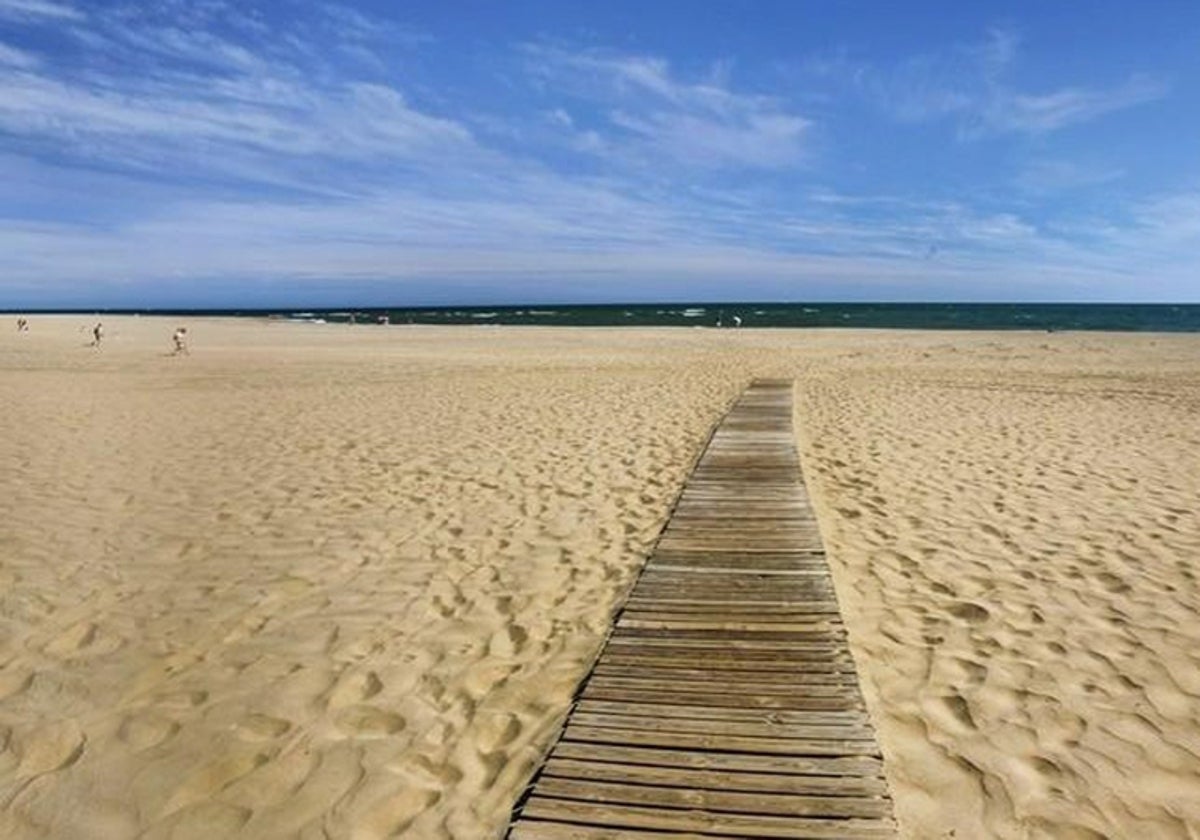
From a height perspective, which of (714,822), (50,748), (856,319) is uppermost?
(856,319)

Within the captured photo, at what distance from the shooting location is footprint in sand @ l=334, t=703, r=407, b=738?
3.80m

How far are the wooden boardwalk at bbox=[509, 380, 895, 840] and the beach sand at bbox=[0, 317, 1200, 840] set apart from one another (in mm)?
237

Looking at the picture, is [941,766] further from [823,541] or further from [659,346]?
[659,346]

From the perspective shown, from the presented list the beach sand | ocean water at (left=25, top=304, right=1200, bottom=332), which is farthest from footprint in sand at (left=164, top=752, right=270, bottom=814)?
ocean water at (left=25, top=304, right=1200, bottom=332)

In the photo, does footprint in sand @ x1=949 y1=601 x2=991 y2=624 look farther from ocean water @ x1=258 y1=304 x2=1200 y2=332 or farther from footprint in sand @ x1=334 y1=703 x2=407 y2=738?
ocean water @ x1=258 y1=304 x2=1200 y2=332

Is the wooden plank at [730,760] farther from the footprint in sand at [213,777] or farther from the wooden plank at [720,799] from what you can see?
the footprint in sand at [213,777]

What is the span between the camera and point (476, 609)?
5242 millimetres

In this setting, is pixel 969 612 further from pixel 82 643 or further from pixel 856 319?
pixel 856 319

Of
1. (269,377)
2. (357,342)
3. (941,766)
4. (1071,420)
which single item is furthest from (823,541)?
(357,342)

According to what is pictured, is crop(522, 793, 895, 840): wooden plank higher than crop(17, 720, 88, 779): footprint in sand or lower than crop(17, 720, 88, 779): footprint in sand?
higher

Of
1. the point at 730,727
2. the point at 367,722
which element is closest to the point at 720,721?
the point at 730,727

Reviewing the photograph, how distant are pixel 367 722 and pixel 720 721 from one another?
6.19 ft

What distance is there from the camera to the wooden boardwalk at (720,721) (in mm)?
2980

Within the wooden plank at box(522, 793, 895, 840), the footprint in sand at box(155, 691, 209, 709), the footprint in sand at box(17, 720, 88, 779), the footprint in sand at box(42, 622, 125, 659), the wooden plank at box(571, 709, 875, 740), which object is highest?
the wooden plank at box(571, 709, 875, 740)
